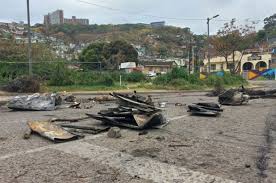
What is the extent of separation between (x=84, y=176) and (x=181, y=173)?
4.53 feet

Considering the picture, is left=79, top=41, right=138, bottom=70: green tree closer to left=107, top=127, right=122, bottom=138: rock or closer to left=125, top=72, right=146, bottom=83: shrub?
left=125, top=72, right=146, bottom=83: shrub

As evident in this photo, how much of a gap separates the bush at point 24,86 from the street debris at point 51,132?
44.0 ft

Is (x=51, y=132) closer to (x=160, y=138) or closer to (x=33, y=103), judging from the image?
(x=160, y=138)

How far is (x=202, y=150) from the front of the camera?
6875 mm

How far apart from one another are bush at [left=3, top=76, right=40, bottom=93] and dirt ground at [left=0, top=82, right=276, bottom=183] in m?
12.6

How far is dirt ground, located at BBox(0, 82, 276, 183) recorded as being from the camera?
5246mm

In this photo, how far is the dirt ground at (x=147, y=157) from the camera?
525cm

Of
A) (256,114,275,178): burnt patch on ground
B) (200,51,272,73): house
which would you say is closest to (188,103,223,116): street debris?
(256,114,275,178): burnt patch on ground

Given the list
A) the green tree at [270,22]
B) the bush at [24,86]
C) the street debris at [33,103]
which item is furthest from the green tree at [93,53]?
the green tree at [270,22]

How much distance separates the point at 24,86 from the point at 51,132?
47.2 ft

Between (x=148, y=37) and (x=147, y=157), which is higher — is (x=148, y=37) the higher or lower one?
the higher one

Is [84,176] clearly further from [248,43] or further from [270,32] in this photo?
[270,32]

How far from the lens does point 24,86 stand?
21.2m

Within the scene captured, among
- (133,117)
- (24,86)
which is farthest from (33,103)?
(24,86)
